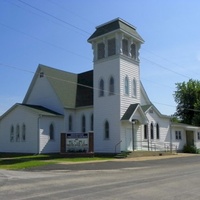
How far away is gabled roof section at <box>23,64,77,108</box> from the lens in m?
38.3

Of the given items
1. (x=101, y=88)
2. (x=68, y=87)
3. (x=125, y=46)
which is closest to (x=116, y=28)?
(x=125, y=46)

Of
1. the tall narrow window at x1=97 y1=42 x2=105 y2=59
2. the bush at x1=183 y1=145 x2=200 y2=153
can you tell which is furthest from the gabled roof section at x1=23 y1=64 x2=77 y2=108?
the bush at x1=183 y1=145 x2=200 y2=153

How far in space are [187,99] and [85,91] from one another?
33.5 meters

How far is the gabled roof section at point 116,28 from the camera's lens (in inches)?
1393

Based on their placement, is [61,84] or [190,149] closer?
[61,84]

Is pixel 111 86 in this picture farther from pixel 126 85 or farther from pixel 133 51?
pixel 133 51

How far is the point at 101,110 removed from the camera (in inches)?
1396

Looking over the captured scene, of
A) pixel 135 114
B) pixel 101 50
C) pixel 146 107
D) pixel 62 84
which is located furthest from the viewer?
pixel 62 84

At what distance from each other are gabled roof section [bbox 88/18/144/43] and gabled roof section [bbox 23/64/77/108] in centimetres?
647

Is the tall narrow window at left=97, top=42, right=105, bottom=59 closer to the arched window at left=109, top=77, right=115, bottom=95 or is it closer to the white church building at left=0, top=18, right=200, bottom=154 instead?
the white church building at left=0, top=18, right=200, bottom=154

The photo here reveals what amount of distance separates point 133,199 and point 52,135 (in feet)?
90.7

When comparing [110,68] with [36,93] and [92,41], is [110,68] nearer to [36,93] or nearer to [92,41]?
[92,41]

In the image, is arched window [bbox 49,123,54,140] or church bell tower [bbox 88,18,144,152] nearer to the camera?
church bell tower [bbox 88,18,144,152]

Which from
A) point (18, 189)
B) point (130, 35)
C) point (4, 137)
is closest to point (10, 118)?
point (4, 137)
